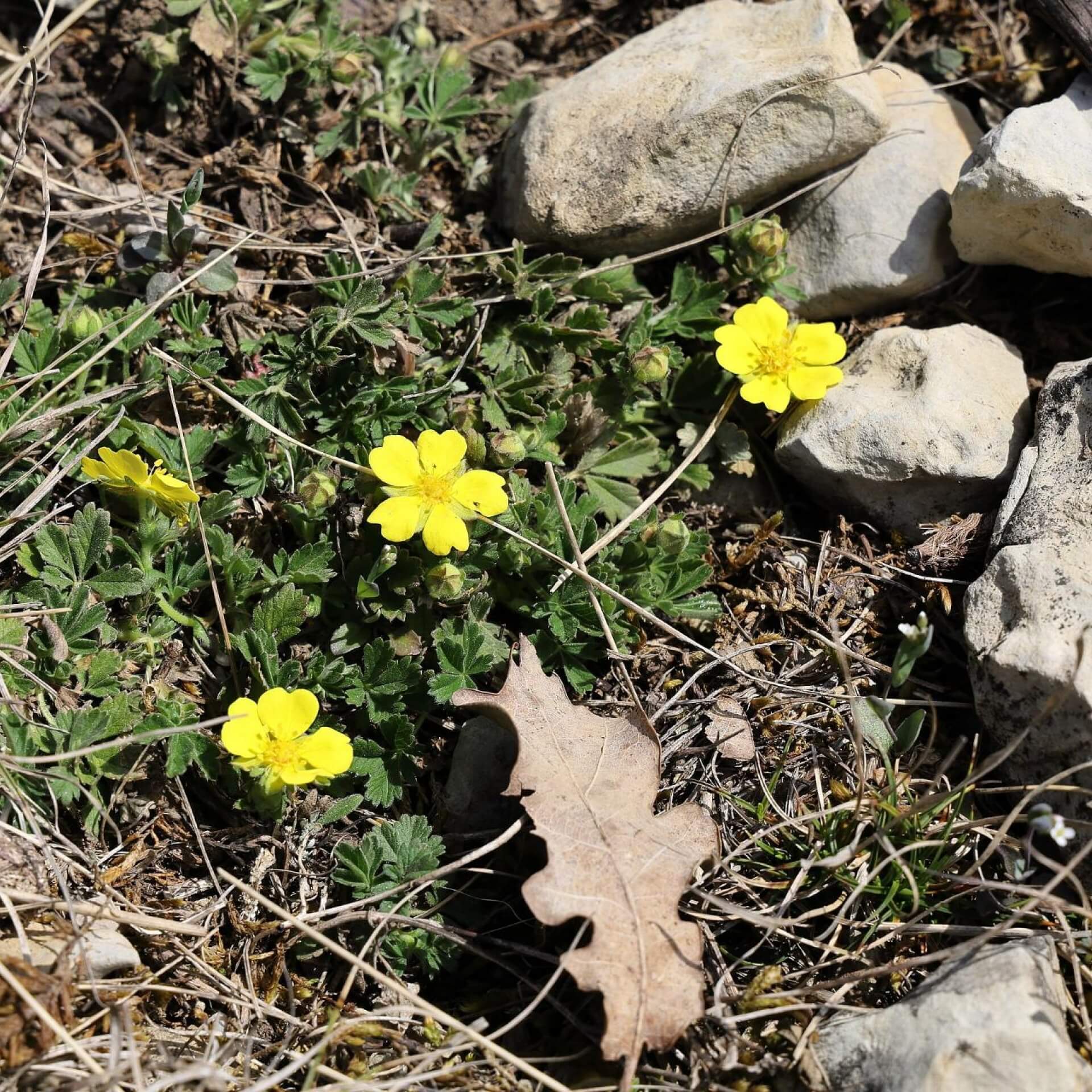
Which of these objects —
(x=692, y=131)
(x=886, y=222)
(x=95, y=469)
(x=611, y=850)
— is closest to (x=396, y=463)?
(x=95, y=469)

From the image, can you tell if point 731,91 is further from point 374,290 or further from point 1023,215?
point 374,290

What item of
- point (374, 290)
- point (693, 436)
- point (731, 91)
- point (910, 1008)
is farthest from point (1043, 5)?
point (910, 1008)

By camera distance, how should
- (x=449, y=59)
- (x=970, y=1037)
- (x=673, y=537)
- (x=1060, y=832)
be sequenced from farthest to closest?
(x=449, y=59) → (x=673, y=537) → (x=1060, y=832) → (x=970, y=1037)

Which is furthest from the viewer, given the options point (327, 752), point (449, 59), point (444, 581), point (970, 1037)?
point (449, 59)

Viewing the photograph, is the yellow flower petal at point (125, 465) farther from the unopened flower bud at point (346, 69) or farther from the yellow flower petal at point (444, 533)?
the unopened flower bud at point (346, 69)

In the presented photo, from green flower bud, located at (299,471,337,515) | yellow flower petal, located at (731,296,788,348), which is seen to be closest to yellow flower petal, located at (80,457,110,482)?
green flower bud, located at (299,471,337,515)

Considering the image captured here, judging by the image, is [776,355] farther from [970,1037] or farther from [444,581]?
[970,1037]

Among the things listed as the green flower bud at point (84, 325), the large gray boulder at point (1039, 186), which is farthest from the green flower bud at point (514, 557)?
the large gray boulder at point (1039, 186)
